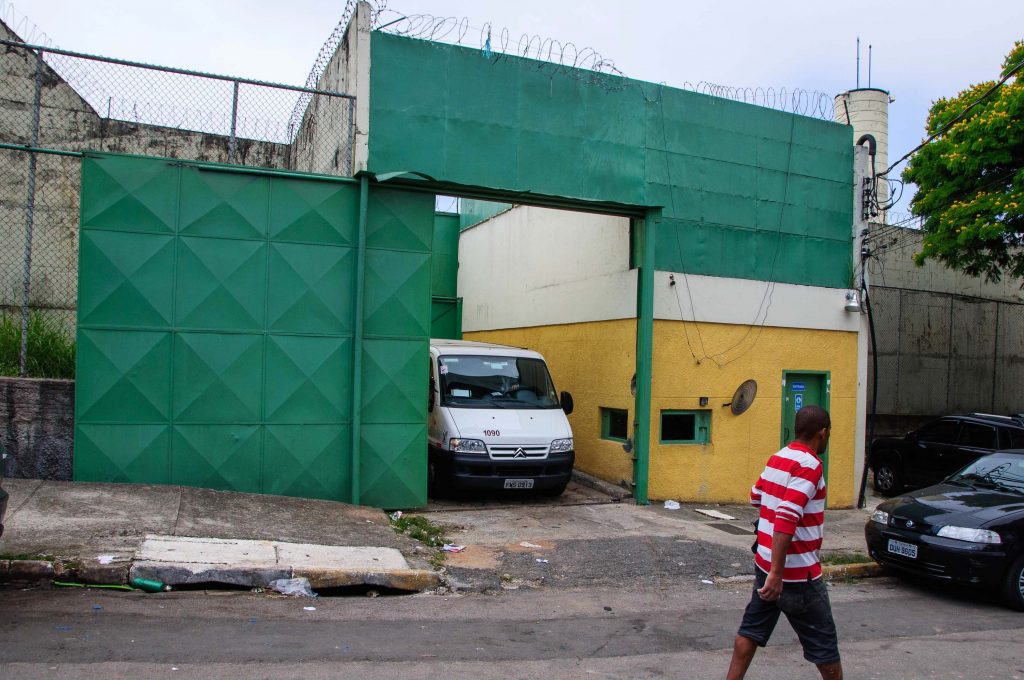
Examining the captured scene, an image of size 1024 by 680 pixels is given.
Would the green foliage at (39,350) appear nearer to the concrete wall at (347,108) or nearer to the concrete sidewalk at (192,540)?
the concrete sidewalk at (192,540)

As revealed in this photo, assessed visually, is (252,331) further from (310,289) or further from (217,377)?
(310,289)

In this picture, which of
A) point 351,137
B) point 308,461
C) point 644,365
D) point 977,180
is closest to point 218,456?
point 308,461

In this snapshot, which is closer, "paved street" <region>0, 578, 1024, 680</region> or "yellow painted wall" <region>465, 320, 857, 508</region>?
"paved street" <region>0, 578, 1024, 680</region>

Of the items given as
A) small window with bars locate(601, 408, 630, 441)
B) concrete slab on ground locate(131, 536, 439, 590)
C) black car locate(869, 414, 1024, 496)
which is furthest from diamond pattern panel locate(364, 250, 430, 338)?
black car locate(869, 414, 1024, 496)

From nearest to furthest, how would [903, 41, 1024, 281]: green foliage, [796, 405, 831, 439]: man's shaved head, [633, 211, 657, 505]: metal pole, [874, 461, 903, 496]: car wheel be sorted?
[796, 405, 831, 439]: man's shaved head, [633, 211, 657, 505]: metal pole, [903, 41, 1024, 281]: green foliage, [874, 461, 903, 496]: car wheel

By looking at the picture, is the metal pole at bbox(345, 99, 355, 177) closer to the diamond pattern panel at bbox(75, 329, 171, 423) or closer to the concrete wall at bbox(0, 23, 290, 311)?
the concrete wall at bbox(0, 23, 290, 311)

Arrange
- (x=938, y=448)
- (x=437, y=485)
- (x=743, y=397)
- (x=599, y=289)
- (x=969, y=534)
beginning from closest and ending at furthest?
(x=969, y=534), (x=437, y=485), (x=743, y=397), (x=599, y=289), (x=938, y=448)

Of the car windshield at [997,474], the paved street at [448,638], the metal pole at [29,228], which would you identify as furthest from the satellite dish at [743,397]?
the metal pole at [29,228]

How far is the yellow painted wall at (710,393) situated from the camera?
1150 centimetres

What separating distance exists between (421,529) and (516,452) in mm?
1975

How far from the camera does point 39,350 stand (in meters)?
8.97

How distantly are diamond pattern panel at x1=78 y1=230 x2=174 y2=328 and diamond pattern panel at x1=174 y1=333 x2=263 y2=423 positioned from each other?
43cm

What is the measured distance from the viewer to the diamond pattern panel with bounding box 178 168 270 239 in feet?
29.0

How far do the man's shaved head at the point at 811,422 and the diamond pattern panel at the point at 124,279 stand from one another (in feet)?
23.1
